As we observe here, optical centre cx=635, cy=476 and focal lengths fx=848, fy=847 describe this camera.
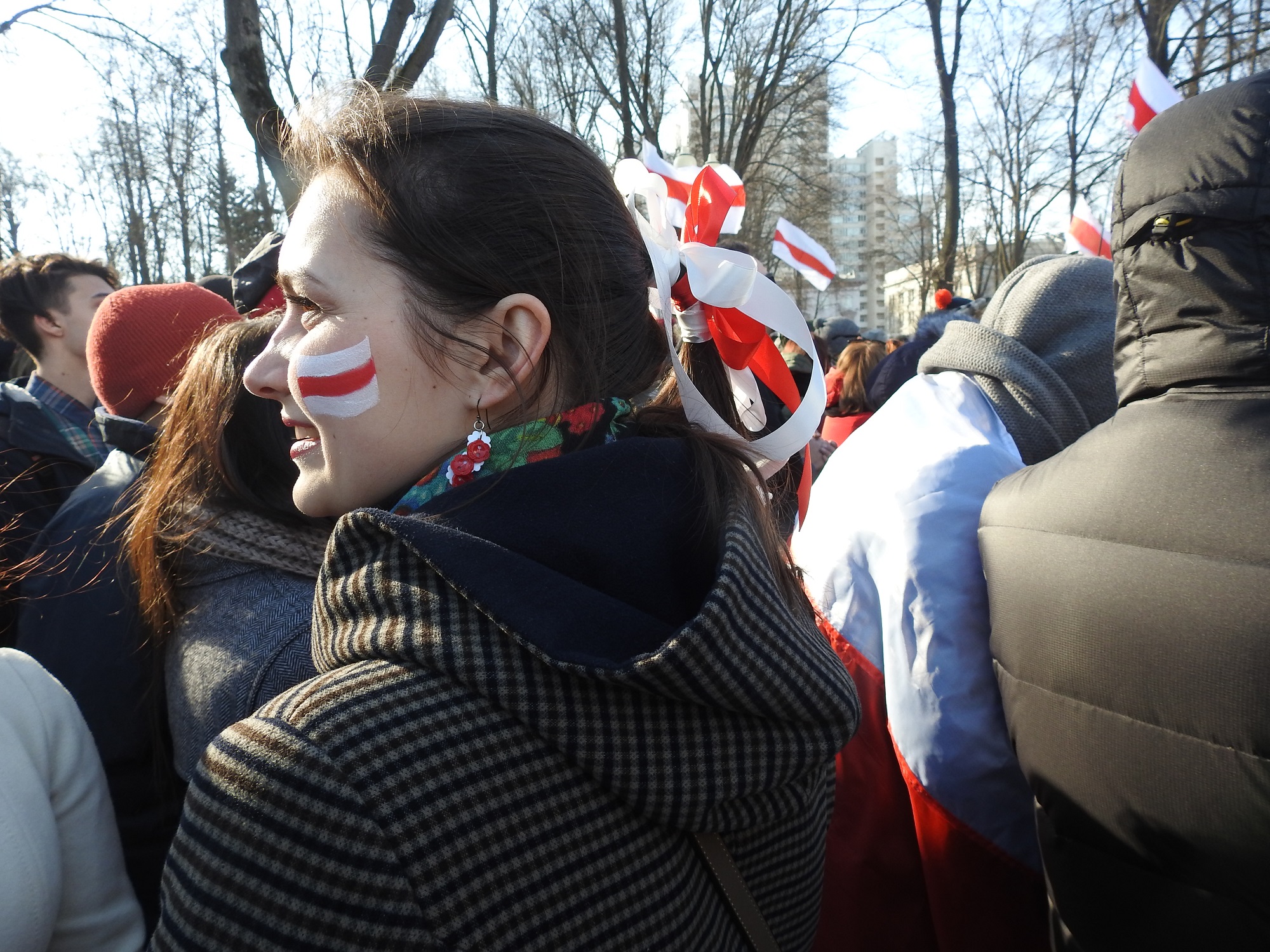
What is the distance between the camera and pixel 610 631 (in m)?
0.93

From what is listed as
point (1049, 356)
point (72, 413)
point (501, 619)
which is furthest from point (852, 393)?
point (501, 619)

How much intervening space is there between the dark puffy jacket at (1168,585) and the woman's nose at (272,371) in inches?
45.6

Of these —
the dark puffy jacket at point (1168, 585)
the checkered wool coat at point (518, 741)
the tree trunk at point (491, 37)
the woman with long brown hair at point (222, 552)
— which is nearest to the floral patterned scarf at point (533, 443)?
the checkered wool coat at point (518, 741)

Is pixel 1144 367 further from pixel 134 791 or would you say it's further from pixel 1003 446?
pixel 134 791

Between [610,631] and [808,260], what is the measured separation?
4.59 metres

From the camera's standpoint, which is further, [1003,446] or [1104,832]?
[1003,446]

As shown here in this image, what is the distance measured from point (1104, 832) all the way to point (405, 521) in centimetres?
109

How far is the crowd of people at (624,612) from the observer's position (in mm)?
869

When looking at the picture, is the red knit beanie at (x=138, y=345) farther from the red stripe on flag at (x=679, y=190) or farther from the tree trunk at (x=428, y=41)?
the tree trunk at (x=428, y=41)

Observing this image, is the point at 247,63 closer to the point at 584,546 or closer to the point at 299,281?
the point at 299,281

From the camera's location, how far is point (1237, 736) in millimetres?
1021

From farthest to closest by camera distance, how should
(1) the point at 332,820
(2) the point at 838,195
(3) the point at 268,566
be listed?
(2) the point at 838,195 < (3) the point at 268,566 < (1) the point at 332,820

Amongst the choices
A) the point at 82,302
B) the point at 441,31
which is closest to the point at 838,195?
the point at 441,31

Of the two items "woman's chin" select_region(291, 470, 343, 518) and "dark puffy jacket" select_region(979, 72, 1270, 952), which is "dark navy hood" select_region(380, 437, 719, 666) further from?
"dark puffy jacket" select_region(979, 72, 1270, 952)
